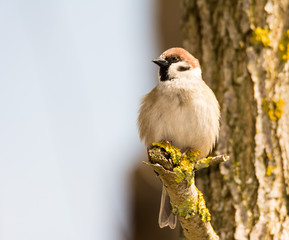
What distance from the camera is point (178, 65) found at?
11.5 feet

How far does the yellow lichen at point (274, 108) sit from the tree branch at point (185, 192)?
2.64 feet

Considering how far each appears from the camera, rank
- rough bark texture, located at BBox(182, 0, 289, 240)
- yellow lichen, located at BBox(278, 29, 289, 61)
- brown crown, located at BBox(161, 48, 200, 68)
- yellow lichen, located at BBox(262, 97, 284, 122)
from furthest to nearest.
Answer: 1. brown crown, located at BBox(161, 48, 200, 68)
2. yellow lichen, located at BBox(278, 29, 289, 61)
3. yellow lichen, located at BBox(262, 97, 284, 122)
4. rough bark texture, located at BBox(182, 0, 289, 240)

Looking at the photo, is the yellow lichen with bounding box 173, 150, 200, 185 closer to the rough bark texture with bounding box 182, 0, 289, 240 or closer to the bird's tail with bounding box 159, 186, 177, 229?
the rough bark texture with bounding box 182, 0, 289, 240

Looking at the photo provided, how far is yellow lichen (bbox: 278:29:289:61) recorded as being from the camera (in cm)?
323

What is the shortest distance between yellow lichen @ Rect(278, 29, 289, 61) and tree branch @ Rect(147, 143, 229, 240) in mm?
1107

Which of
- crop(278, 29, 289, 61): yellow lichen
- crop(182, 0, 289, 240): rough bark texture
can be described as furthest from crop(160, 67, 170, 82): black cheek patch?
crop(278, 29, 289, 61): yellow lichen

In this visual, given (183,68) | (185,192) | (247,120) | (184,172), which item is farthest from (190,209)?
(183,68)

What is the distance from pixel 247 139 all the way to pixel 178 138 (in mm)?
456

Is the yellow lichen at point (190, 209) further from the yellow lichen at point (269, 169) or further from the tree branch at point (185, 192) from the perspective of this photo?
the yellow lichen at point (269, 169)

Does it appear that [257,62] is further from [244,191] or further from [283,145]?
[244,191]

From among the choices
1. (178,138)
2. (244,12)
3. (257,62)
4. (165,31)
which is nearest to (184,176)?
(178,138)

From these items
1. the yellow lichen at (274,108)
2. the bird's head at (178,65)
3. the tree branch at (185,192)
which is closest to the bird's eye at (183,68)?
the bird's head at (178,65)

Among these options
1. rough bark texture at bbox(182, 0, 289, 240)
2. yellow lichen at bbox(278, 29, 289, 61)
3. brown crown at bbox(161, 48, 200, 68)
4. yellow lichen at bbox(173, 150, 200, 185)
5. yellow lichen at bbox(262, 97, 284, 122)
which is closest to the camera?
yellow lichen at bbox(173, 150, 200, 185)

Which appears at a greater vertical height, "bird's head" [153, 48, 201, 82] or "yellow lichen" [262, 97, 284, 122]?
"bird's head" [153, 48, 201, 82]
